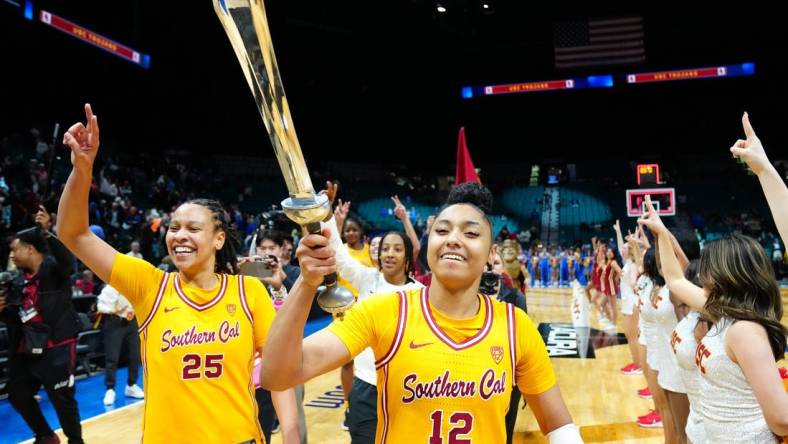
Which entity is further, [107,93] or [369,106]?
[369,106]

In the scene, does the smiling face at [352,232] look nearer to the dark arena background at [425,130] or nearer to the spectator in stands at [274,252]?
the dark arena background at [425,130]

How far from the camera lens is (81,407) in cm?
654

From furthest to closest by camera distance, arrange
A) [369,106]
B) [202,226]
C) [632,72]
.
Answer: [369,106] → [632,72] → [202,226]

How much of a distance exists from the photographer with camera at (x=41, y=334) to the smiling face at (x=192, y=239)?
243 cm

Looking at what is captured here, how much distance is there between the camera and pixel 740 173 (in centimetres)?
2819

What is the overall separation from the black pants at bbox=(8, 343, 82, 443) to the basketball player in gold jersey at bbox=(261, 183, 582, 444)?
3.75 meters

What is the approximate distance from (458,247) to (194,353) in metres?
1.20

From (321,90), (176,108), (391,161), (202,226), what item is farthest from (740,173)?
(202,226)

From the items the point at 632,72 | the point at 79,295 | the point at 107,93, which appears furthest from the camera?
the point at 632,72

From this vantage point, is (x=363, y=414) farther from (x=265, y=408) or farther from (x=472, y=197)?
(x=472, y=197)

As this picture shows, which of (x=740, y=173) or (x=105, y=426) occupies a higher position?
(x=740, y=173)

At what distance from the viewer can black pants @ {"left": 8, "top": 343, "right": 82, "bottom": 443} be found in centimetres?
457

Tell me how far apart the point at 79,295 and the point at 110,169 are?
9371mm

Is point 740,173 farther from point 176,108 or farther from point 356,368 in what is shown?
point 356,368
